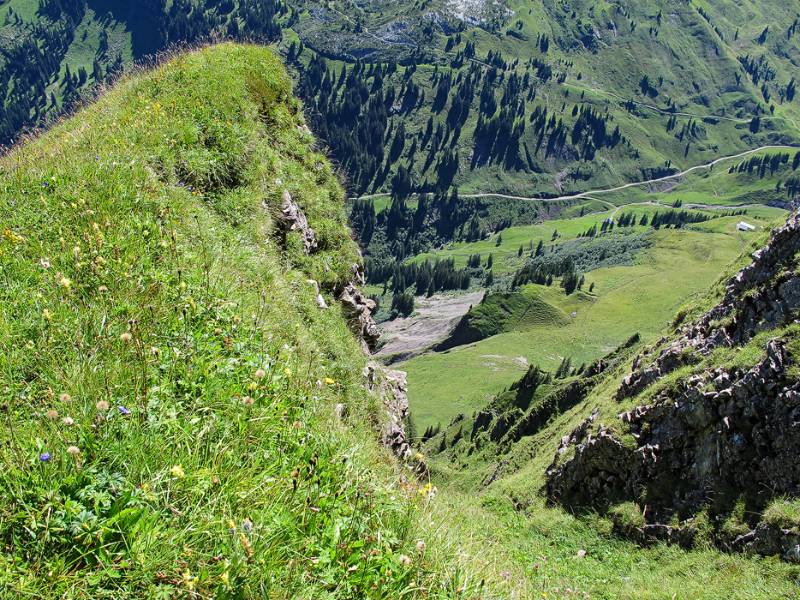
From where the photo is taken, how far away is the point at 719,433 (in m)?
19.6

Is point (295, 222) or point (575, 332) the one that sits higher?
point (295, 222)

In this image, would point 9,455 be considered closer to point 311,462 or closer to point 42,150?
point 311,462

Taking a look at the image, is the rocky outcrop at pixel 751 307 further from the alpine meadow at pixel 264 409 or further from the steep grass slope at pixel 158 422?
the steep grass slope at pixel 158 422

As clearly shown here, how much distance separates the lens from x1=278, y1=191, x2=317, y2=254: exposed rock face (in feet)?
51.4

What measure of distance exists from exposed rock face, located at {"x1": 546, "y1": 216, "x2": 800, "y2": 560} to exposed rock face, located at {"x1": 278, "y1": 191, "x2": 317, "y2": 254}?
17.3m

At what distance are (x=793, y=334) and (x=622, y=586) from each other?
11727mm

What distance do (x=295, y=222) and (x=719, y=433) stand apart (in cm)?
1892

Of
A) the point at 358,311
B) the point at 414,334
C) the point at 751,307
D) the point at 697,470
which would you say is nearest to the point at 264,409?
the point at 358,311

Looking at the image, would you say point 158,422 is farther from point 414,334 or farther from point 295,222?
point 414,334

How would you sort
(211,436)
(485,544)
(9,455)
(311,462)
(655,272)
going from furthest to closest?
1. (655,272)
2. (485,544)
3. (311,462)
4. (211,436)
5. (9,455)

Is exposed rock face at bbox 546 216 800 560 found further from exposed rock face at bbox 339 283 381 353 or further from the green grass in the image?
the green grass

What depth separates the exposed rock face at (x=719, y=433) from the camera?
17750mm

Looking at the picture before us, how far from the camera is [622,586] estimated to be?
1653 cm

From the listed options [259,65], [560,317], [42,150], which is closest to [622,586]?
[42,150]
